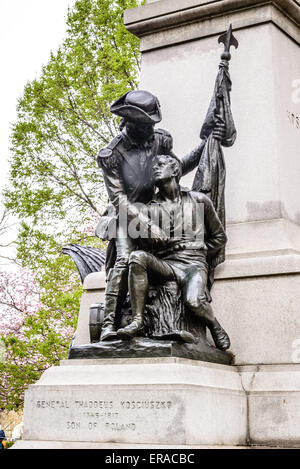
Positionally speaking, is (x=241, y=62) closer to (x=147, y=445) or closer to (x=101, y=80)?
(x=147, y=445)

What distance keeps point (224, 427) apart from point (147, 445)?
86 centimetres

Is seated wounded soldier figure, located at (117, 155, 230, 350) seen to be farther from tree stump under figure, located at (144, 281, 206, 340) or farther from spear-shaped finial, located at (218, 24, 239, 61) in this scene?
spear-shaped finial, located at (218, 24, 239, 61)

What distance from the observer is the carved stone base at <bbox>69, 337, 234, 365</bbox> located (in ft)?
21.9

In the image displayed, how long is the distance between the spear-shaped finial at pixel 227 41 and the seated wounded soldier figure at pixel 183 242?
136 cm

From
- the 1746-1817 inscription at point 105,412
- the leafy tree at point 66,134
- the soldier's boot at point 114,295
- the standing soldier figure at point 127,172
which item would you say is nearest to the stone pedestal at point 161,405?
the 1746-1817 inscription at point 105,412

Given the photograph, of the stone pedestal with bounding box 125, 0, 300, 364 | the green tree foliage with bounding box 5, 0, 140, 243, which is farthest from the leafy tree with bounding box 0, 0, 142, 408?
the stone pedestal with bounding box 125, 0, 300, 364

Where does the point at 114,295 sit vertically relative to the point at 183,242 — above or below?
below

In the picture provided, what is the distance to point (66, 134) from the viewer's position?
22.7 metres

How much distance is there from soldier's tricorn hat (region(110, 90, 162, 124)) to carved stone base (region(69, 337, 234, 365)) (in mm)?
2201

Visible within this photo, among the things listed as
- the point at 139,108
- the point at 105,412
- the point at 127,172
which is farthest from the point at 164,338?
the point at 139,108

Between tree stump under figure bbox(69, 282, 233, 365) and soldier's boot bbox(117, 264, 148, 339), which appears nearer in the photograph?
tree stump under figure bbox(69, 282, 233, 365)

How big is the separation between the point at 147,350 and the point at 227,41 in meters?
3.62

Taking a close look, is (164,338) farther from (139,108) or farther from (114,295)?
(139,108)

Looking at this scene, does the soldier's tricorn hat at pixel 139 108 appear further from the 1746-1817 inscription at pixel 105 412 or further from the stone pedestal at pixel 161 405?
the 1746-1817 inscription at pixel 105 412
